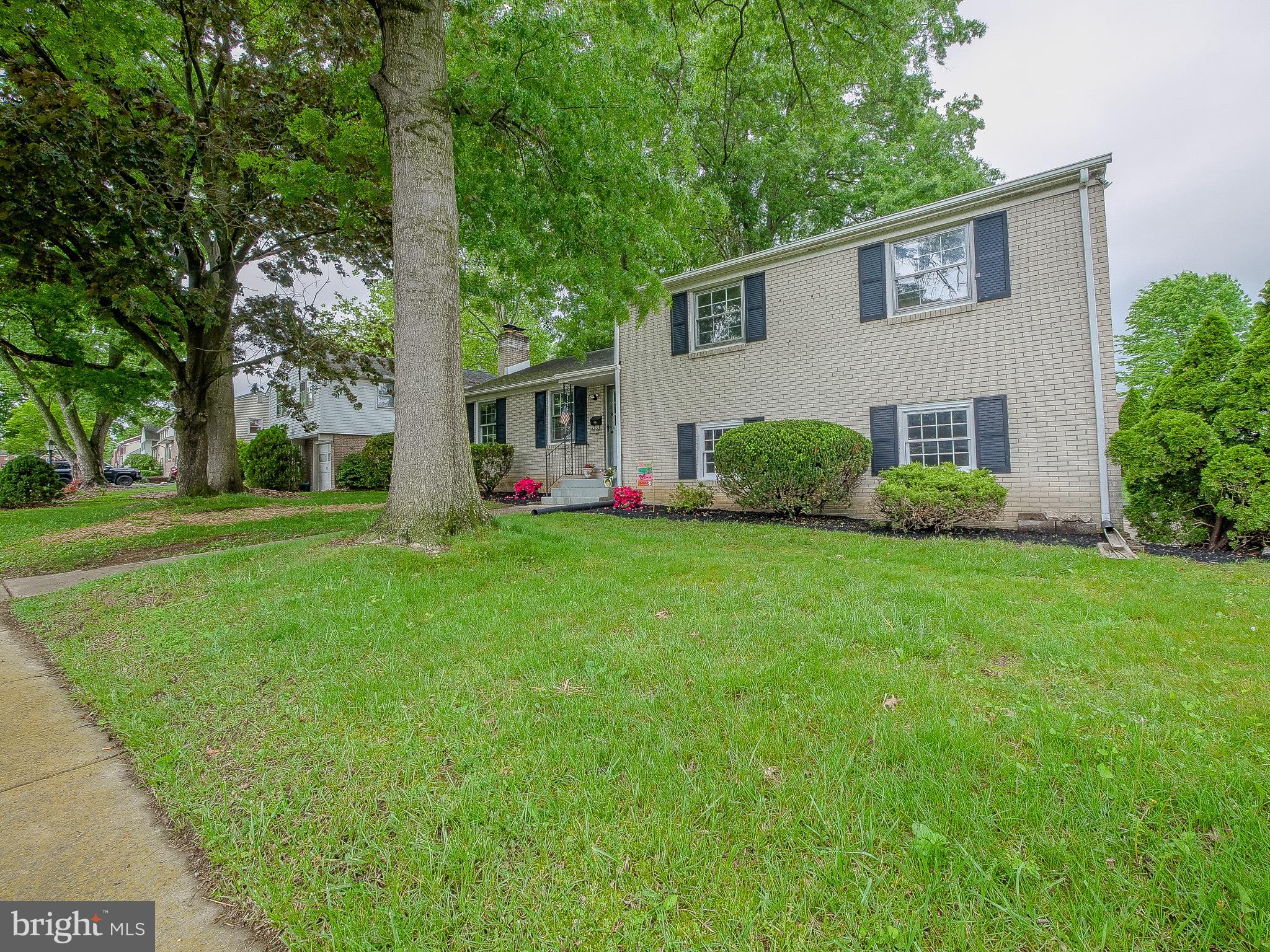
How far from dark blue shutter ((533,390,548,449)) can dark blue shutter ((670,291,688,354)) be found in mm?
5025

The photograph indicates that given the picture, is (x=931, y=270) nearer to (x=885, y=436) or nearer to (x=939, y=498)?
(x=885, y=436)

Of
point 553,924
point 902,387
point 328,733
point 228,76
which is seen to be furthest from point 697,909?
point 228,76

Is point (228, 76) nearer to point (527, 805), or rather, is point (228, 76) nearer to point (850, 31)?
point (850, 31)

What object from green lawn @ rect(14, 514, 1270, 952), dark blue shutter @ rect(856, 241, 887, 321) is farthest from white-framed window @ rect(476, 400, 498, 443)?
green lawn @ rect(14, 514, 1270, 952)

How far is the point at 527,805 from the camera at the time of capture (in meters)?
1.70

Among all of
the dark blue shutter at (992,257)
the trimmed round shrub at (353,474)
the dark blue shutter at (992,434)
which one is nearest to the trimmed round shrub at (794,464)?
the dark blue shutter at (992,434)

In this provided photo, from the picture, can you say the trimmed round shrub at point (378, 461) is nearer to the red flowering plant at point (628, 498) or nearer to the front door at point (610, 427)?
the front door at point (610, 427)

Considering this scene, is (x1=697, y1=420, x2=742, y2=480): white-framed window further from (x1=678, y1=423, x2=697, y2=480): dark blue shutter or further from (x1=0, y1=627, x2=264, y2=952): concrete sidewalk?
(x1=0, y1=627, x2=264, y2=952): concrete sidewalk

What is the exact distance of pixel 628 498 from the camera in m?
11.0

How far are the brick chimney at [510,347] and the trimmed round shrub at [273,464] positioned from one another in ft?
27.2

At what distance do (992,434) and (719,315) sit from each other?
5.56 meters

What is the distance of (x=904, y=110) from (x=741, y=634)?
17.6 meters

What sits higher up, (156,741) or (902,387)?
(902,387)

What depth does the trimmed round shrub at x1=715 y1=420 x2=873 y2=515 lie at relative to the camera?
8062mm
